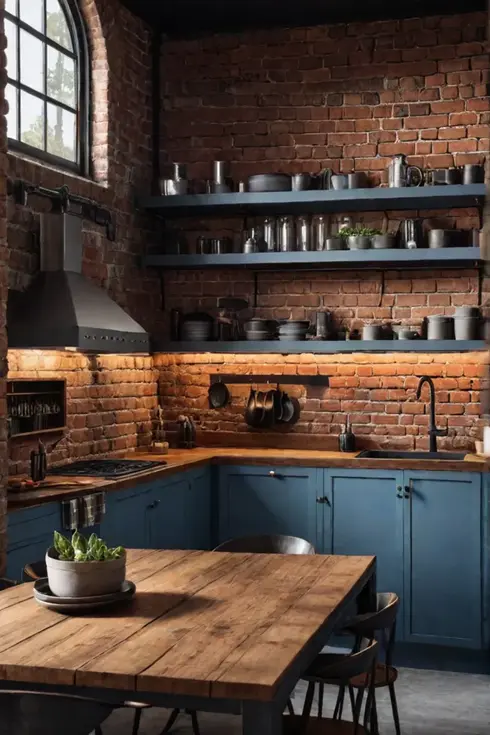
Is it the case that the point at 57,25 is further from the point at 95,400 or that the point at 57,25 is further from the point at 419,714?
the point at 419,714

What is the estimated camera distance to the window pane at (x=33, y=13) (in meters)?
5.68

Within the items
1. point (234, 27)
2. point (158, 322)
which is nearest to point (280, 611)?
point (158, 322)

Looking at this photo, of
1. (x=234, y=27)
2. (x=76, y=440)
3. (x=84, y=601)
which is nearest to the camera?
(x=84, y=601)

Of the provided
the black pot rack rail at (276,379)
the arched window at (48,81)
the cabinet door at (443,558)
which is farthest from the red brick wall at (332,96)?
the cabinet door at (443,558)

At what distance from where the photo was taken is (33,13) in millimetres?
5773

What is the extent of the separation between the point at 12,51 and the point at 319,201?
6.76 ft

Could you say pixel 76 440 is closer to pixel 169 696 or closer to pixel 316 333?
pixel 316 333

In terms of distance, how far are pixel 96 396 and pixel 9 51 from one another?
2.02m

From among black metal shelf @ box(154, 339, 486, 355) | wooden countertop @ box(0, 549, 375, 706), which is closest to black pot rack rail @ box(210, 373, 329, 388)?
black metal shelf @ box(154, 339, 486, 355)

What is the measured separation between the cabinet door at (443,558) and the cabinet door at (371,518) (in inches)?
2.5

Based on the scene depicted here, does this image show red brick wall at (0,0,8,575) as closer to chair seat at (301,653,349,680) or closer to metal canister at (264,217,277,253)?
chair seat at (301,653,349,680)

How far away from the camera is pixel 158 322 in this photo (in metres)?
7.11

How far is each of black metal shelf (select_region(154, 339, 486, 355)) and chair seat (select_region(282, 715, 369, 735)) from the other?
3.35 meters

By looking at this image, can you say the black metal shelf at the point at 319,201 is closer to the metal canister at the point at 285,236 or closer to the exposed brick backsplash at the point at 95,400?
the metal canister at the point at 285,236
